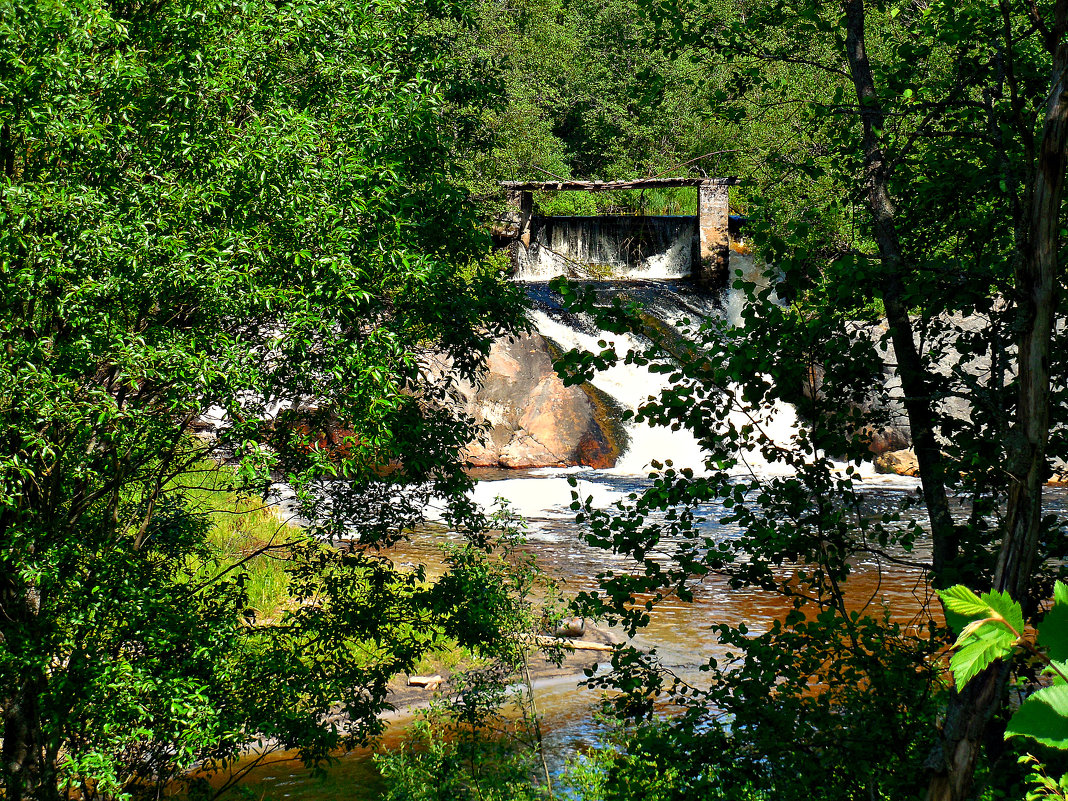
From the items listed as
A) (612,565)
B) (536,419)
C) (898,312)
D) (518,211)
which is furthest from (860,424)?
(518,211)

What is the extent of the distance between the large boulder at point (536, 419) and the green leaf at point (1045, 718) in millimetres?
19691

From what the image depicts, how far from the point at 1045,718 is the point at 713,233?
2628cm

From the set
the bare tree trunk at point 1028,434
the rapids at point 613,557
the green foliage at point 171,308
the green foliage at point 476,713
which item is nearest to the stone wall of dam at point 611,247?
the rapids at point 613,557

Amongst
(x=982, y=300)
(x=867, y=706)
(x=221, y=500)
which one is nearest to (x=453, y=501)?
(x=867, y=706)

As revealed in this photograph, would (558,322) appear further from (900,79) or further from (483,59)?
(900,79)

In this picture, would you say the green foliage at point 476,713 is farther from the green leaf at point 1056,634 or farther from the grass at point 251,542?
the green leaf at point 1056,634

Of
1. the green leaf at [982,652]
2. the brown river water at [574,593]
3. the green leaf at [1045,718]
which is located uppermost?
the green leaf at [982,652]

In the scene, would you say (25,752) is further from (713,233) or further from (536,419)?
(713,233)

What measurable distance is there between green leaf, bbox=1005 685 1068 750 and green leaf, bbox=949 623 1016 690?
9 centimetres

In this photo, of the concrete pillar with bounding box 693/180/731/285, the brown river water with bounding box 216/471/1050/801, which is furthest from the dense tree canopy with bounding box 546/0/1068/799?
the concrete pillar with bounding box 693/180/731/285

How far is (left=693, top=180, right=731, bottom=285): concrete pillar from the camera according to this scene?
86.9 feet

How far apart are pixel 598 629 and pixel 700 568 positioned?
25.5ft

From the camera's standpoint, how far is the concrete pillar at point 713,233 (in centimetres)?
2650

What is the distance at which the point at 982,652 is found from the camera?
4.45 ft
